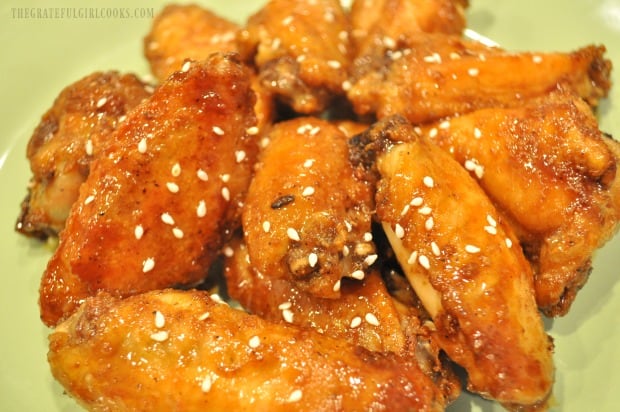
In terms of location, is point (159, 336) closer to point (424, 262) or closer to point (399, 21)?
point (424, 262)

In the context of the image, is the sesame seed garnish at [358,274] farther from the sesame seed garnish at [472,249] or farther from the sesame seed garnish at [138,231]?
the sesame seed garnish at [138,231]

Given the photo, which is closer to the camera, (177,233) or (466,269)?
(466,269)

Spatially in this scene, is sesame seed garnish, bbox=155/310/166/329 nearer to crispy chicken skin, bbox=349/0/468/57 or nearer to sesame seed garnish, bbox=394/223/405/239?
sesame seed garnish, bbox=394/223/405/239

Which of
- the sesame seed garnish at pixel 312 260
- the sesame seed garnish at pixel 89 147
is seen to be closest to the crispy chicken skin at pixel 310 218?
the sesame seed garnish at pixel 312 260

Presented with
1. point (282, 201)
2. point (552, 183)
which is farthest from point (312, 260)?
point (552, 183)

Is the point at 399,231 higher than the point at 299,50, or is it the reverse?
the point at 299,50

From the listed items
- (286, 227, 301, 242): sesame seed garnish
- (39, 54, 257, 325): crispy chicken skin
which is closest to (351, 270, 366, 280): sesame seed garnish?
(286, 227, 301, 242): sesame seed garnish

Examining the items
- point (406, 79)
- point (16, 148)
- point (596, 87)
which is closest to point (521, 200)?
point (406, 79)
